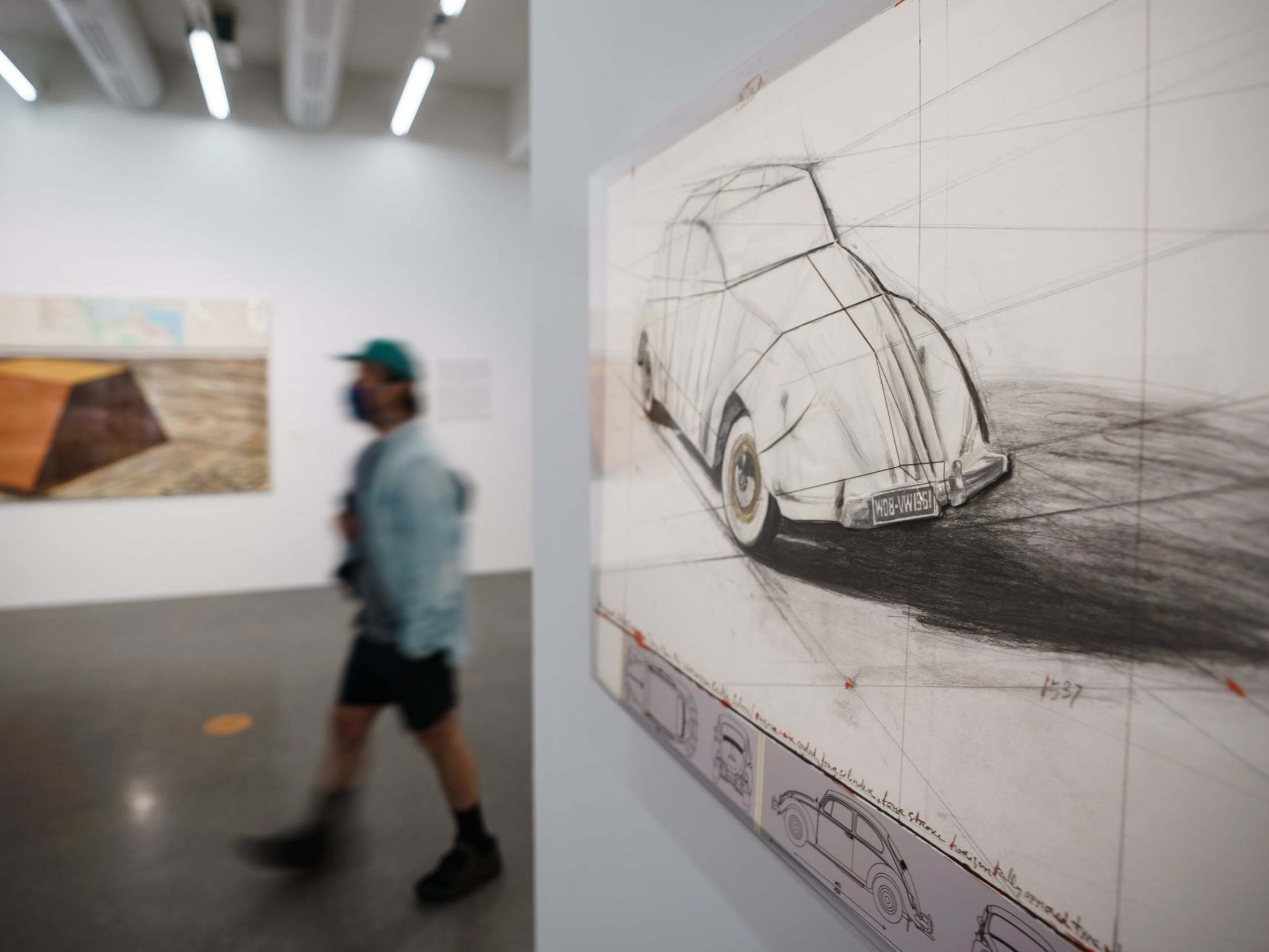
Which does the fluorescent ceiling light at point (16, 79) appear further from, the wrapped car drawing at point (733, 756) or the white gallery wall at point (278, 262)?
the wrapped car drawing at point (733, 756)

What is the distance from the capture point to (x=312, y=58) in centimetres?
480

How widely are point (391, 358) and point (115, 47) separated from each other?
4053 millimetres

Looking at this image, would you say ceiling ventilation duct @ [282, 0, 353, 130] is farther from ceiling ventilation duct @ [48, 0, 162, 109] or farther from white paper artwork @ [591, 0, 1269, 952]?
white paper artwork @ [591, 0, 1269, 952]

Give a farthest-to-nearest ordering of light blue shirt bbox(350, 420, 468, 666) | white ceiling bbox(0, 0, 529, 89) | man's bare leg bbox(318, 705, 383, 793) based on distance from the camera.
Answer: white ceiling bbox(0, 0, 529, 89), man's bare leg bbox(318, 705, 383, 793), light blue shirt bbox(350, 420, 468, 666)

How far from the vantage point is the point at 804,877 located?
700 mm

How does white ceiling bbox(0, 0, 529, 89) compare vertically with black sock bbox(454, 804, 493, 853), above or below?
above

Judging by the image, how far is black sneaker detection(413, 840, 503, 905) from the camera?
249cm

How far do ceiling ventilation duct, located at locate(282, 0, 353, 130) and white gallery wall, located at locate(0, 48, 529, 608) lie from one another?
328 millimetres

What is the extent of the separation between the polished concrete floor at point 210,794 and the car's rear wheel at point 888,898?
2.07 metres

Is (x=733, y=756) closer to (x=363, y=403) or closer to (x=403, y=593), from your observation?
(x=403, y=593)

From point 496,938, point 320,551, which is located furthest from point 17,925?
point 320,551

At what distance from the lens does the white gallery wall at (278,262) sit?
5609 mm

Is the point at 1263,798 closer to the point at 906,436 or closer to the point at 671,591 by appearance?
the point at 906,436

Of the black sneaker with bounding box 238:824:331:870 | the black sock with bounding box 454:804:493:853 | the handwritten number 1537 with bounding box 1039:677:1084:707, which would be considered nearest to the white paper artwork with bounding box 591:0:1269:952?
the handwritten number 1537 with bounding box 1039:677:1084:707
